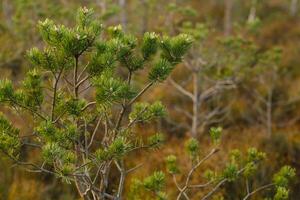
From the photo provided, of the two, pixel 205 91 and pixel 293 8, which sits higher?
pixel 293 8

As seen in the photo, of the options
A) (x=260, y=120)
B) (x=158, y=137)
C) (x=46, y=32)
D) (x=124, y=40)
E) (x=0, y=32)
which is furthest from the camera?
(x=0, y=32)

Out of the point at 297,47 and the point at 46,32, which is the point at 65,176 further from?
the point at 297,47

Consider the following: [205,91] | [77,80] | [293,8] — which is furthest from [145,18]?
[77,80]

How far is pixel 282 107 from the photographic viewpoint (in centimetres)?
870

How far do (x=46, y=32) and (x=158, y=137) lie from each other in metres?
1.12

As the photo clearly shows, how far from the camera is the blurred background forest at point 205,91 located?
20.0ft

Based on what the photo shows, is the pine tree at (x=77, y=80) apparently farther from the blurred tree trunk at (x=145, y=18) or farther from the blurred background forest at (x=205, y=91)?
the blurred tree trunk at (x=145, y=18)

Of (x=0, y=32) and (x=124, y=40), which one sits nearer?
(x=124, y=40)

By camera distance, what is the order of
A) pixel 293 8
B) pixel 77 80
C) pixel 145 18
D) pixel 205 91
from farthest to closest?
pixel 293 8 → pixel 145 18 → pixel 205 91 → pixel 77 80

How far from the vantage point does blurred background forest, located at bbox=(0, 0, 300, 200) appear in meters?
6.09

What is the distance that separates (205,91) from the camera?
25.0 feet

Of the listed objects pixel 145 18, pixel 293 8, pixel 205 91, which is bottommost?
pixel 205 91

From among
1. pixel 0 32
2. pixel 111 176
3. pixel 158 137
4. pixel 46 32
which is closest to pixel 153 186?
pixel 158 137

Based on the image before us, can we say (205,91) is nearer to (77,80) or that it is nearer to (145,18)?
(145,18)
